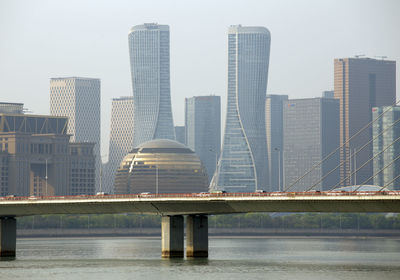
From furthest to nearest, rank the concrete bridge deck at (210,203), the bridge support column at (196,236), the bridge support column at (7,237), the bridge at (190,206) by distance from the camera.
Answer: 1. the bridge support column at (7,237)
2. the bridge support column at (196,236)
3. the bridge at (190,206)
4. the concrete bridge deck at (210,203)

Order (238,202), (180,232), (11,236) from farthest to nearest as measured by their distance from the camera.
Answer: (11,236), (180,232), (238,202)

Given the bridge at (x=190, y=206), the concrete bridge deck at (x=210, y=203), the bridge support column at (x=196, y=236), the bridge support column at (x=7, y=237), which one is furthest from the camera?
the bridge support column at (x=7, y=237)

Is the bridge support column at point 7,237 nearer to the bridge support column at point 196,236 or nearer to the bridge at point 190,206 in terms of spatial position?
the bridge at point 190,206

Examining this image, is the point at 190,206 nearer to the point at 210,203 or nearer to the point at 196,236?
the point at 210,203

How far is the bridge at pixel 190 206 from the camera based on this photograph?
127 metres

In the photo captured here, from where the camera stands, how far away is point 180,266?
131125 mm

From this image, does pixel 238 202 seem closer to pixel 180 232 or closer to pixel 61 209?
pixel 180 232

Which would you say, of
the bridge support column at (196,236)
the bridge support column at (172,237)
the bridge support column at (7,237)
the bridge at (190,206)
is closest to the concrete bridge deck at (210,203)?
the bridge at (190,206)

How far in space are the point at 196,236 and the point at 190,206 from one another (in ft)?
21.8

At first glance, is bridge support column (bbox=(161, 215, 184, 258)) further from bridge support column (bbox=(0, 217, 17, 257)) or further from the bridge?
bridge support column (bbox=(0, 217, 17, 257))

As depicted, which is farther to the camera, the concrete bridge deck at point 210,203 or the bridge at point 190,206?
the bridge at point 190,206

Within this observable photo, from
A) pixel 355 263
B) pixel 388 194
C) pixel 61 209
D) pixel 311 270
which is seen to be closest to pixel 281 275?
pixel 311 270

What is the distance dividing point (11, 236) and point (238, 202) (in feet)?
143

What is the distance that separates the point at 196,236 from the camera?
149 metres
